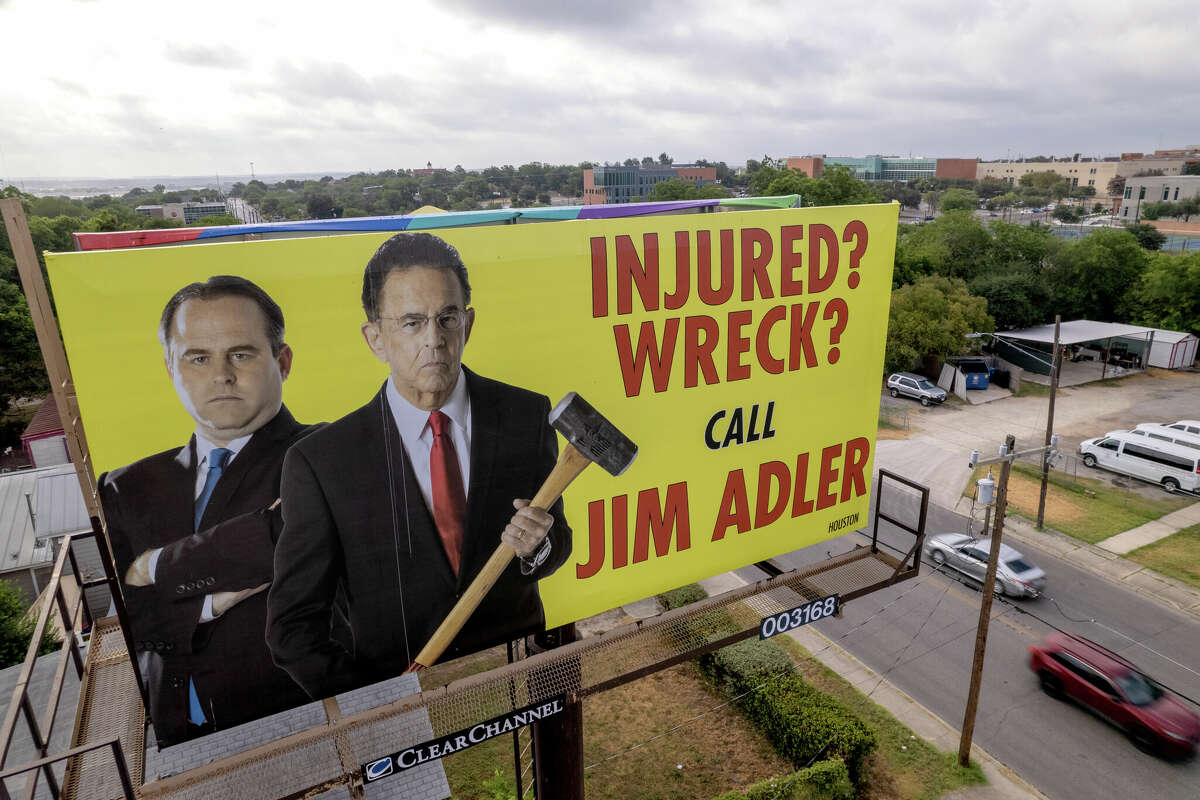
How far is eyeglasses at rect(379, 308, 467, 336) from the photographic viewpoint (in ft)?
21.7

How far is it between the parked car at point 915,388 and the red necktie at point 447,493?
119 feet

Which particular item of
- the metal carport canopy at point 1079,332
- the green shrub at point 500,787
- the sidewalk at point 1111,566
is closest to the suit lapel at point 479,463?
the green shrub at point 500,787

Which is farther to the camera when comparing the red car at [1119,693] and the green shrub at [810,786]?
the red car at [1119,693]

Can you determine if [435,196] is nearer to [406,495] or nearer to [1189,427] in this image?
[1189,427]

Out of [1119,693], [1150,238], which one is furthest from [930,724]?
[1150,238]

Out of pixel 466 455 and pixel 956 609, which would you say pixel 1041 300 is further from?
pixel 466 455

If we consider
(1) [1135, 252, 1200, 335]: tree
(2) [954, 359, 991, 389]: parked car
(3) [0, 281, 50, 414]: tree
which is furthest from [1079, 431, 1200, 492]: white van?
(3) [0, 281, 50, 414]: tree

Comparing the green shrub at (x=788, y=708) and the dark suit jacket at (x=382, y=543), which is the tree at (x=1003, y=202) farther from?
the dark suit jacket at (x=382, y=543)

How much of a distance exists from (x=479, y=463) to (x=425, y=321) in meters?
1.61

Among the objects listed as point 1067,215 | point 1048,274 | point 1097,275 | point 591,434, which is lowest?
point 1097,275

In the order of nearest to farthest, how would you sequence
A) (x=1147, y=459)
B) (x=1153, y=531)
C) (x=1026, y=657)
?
(x=1026, y=657), (x=1153, y=531), (x=1147, y=459)

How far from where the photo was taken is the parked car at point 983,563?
20.3m

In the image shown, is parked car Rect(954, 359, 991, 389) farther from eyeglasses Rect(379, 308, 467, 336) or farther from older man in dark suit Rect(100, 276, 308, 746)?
older man in dark suit Rect(100, 276, 308, 746)

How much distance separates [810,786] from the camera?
13.1 metres
